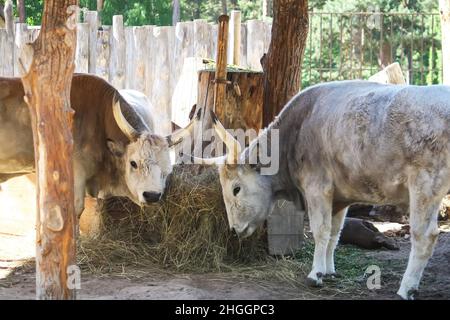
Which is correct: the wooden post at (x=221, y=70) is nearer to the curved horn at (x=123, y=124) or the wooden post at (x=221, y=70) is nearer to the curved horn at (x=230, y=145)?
the curved horn at (x=230, y=145)

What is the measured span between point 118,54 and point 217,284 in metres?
9.22

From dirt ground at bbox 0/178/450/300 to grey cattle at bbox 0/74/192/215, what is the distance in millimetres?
900

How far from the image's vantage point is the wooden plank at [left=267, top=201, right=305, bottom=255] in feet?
28.5

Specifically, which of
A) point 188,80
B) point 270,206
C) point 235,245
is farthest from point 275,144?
point 188,80

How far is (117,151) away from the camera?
857 centimetres

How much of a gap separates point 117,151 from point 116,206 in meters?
0.70

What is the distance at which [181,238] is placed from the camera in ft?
27.7

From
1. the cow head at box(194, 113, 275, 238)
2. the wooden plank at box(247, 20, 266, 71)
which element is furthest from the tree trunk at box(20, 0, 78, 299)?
the wooden plank at box(247, 20, 266, 71)

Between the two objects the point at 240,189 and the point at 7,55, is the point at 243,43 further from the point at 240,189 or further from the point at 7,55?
the point at 240,189

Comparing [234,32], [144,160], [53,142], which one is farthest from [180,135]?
[234,32]

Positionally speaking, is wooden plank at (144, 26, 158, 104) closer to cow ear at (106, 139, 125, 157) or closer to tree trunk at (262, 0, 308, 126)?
tree trunk at (262, 0, 308, 126)

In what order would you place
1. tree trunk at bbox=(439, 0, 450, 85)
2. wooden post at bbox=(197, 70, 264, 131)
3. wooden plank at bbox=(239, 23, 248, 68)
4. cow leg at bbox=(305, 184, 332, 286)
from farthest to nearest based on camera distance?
wooden plank at bbox=(239, 23, 248, 68) < tree trunk at bbox=(439, 0, 450, 85) < wooden post at bbox=(197, 70, 264, 131) < cow leg at bbox=(305, 184, 332, 286)

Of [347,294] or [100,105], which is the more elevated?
[100,105]
